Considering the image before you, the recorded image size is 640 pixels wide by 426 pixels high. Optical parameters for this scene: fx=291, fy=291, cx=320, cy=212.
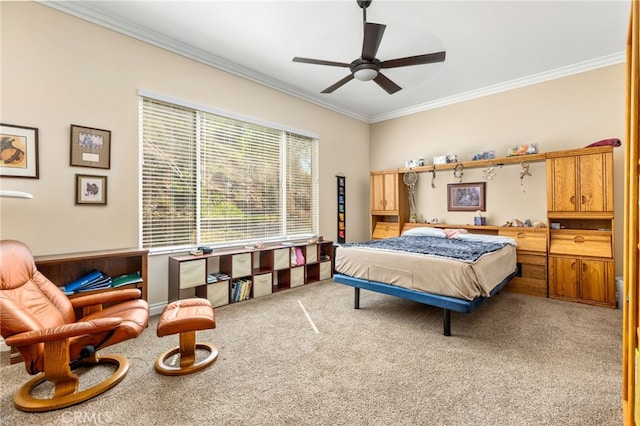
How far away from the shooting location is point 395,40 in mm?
3477

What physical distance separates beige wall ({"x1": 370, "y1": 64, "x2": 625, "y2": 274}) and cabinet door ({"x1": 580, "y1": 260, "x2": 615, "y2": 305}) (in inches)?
18.0

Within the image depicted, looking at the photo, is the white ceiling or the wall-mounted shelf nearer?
the white ceiling

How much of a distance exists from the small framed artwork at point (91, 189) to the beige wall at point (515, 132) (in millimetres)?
5029

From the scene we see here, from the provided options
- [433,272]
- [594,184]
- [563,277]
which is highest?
[594,184]

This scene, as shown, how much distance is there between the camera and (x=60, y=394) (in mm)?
1891

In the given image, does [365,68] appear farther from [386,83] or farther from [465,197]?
[465,197]

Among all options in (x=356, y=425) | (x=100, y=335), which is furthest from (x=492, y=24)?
(x=100, y=335)

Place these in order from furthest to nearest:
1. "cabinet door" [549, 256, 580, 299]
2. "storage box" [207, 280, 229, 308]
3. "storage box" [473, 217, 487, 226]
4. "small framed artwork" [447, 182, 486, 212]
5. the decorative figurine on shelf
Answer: the decorative figurine on shelf → "small framed artwork" [447, 182, 486, 212] → "storage box" [473, 217, 487, 226] → "cabinet door" [549, 256, 580, 299] → "storage box" [207, 280, 229, 308]

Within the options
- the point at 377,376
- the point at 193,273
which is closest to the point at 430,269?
the point at 377,376

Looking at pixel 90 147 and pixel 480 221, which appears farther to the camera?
pixel 480 221

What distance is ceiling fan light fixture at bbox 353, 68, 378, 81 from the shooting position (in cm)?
300

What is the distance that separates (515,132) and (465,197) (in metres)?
1.27

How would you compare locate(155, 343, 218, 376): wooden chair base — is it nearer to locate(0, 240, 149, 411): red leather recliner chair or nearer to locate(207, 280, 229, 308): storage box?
locate(0, 240, 149, 411): red leather recliner chair

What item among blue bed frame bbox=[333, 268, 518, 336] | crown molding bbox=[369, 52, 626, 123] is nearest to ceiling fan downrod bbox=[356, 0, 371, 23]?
blue bed frame bbox=[333, 268, 518, 336]
